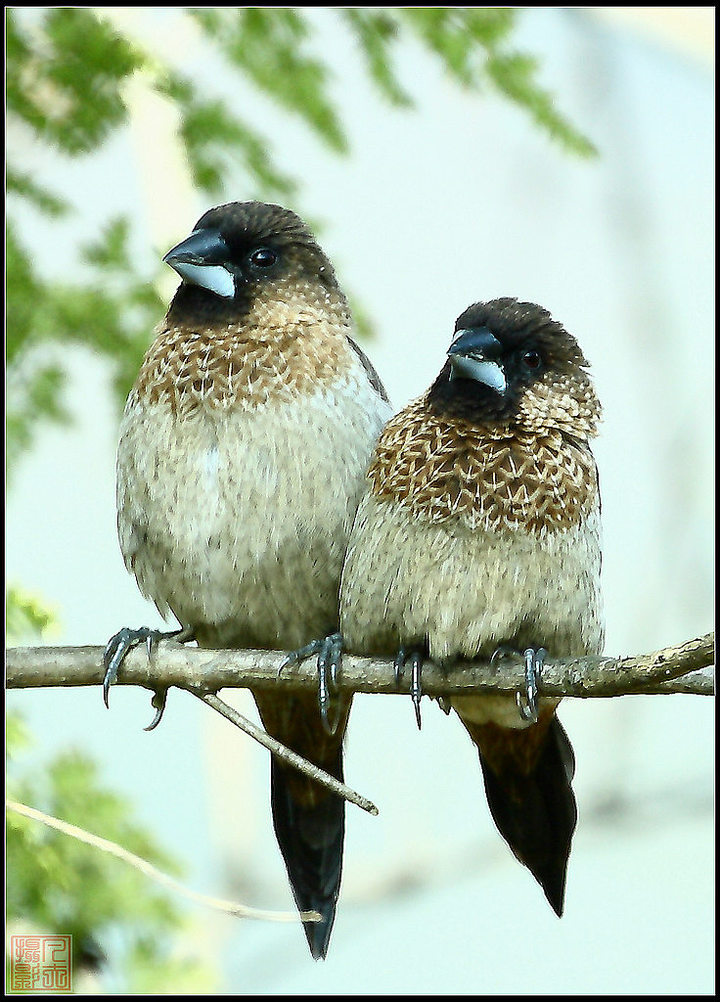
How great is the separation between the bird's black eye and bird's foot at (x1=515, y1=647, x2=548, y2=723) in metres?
0.97

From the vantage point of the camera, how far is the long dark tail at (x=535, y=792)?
7.72 ft

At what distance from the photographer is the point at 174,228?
345cm

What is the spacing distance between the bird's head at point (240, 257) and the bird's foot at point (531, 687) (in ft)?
3.00

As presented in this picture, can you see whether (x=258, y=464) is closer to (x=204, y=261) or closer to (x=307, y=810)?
(x=204, y=261)

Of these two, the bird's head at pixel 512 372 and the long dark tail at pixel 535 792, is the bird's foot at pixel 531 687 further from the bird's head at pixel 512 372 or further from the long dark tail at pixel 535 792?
the bird's head at pixel 512 372

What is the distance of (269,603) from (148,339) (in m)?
0.70

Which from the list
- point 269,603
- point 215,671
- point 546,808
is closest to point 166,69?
point 269,603

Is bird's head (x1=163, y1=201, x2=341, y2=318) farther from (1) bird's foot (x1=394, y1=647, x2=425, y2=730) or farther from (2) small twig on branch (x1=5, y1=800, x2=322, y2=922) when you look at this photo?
(2) small twig on branch (x1=5, y1=800, x2=322, y2=922)

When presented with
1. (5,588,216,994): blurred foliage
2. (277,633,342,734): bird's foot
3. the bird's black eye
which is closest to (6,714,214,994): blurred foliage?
(5,588,216,994): blurred foliage

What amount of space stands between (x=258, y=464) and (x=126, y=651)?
427 millimetres

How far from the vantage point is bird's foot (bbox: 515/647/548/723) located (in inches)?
80.7

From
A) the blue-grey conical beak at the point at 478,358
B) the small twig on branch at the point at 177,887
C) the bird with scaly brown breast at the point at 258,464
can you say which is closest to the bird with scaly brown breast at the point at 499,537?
the blue-grey conical beak at the point at 478,358

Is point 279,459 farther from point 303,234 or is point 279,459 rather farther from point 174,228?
point 174,228

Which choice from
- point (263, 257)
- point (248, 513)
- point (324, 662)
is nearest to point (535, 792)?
point (324, 662)
